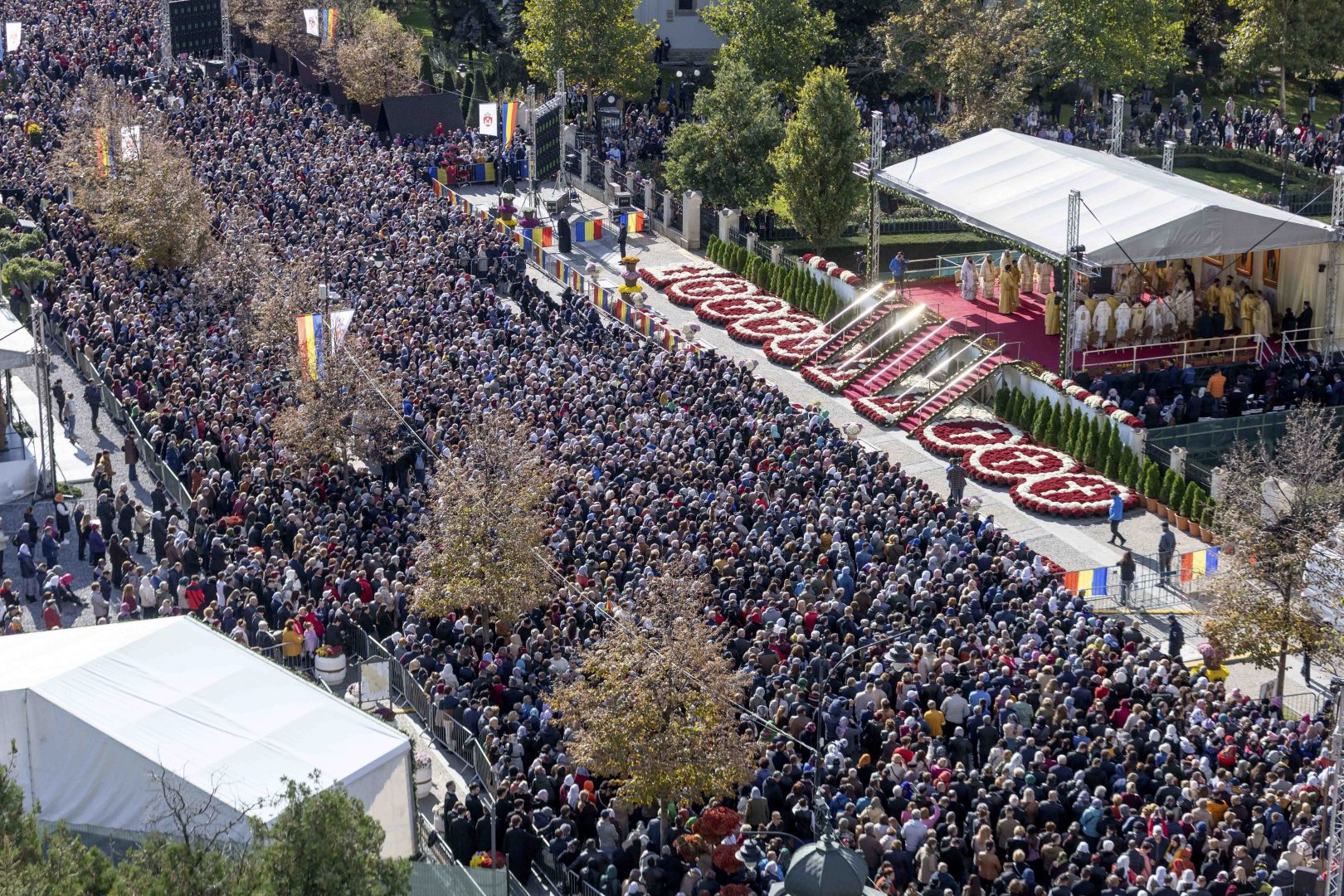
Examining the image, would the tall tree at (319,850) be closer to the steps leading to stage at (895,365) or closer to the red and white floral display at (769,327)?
the steps leading to stage at (895,365)

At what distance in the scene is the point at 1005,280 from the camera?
50.9 m

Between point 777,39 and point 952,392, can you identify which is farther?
point 777,39

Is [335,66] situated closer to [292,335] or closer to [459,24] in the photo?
[459,24]

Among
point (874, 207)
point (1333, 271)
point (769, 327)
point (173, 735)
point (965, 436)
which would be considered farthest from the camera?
point (874, 207)

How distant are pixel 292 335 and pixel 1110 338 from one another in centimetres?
1869

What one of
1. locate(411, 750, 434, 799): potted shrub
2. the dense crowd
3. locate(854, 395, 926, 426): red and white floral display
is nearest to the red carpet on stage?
locate(854, 395, 926, 426): red and white floral display

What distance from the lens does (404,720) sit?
31984 millimetres

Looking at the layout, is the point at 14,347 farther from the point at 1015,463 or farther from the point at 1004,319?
the point at 1004,319

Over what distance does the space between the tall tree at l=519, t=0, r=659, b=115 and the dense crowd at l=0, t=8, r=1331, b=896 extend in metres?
19.2

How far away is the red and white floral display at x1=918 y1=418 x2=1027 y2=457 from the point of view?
4503 centimetres

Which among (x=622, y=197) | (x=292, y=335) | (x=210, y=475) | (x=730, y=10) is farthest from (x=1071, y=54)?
(x=210, y=475)

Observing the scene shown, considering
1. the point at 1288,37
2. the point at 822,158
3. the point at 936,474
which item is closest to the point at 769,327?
the point at 822,158

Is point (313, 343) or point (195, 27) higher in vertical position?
point (195, 27)

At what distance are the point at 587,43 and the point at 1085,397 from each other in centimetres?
→ 3096
